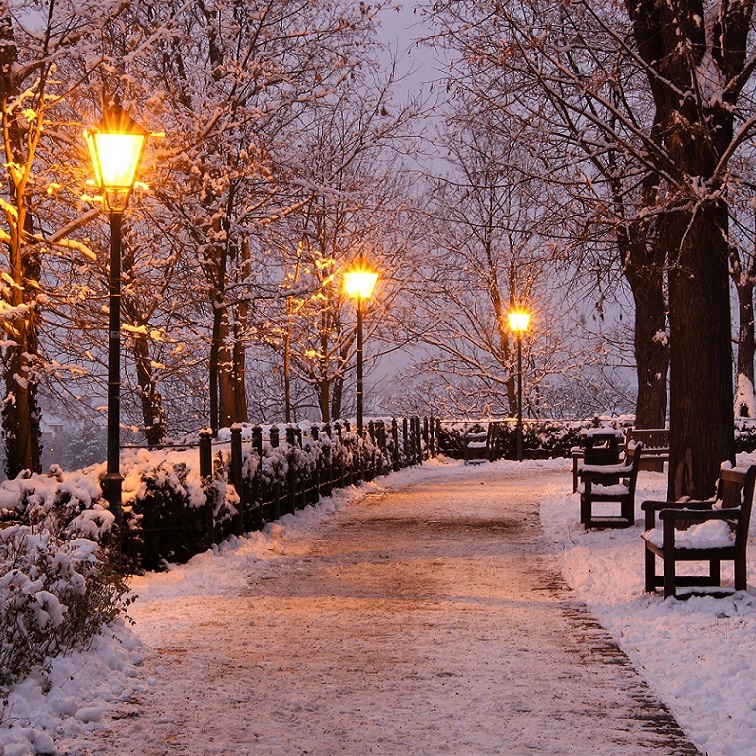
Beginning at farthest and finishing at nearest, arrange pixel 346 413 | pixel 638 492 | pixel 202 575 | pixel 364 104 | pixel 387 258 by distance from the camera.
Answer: pixel 346 413 < pixel 387 258 < pixel 364 104 < pixel 638 492 < pixel 202 575

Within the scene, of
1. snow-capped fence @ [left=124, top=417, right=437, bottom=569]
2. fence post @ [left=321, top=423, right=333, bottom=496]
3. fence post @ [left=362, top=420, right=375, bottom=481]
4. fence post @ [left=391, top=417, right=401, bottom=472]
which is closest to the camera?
snow-capped fence @ [left=124, top=417, right=437, bottom=569]

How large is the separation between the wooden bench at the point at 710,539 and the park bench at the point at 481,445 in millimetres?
27011

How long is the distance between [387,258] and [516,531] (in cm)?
2895

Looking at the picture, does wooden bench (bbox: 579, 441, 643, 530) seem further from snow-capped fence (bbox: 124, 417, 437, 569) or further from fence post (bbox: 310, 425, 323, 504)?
fence post (bbox: 310, 425, 323, 504)

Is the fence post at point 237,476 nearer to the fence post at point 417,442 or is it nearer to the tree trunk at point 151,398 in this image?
the tree trunk at point 151,398

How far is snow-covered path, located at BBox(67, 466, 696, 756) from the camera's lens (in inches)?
225

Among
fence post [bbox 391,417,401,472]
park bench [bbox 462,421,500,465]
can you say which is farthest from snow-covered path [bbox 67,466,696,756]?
park bench [bbox 462,421,500,465]

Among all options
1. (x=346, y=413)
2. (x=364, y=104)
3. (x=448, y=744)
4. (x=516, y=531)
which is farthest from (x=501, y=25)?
(x=346, y=413)

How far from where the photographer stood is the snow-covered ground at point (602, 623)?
228 inches

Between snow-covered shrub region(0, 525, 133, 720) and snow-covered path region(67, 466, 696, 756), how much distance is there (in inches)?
20.9

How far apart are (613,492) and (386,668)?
8.29m

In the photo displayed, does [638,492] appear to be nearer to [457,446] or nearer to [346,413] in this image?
[457,446]

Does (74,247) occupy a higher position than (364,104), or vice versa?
(364,104)

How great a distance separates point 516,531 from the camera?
15.7m
